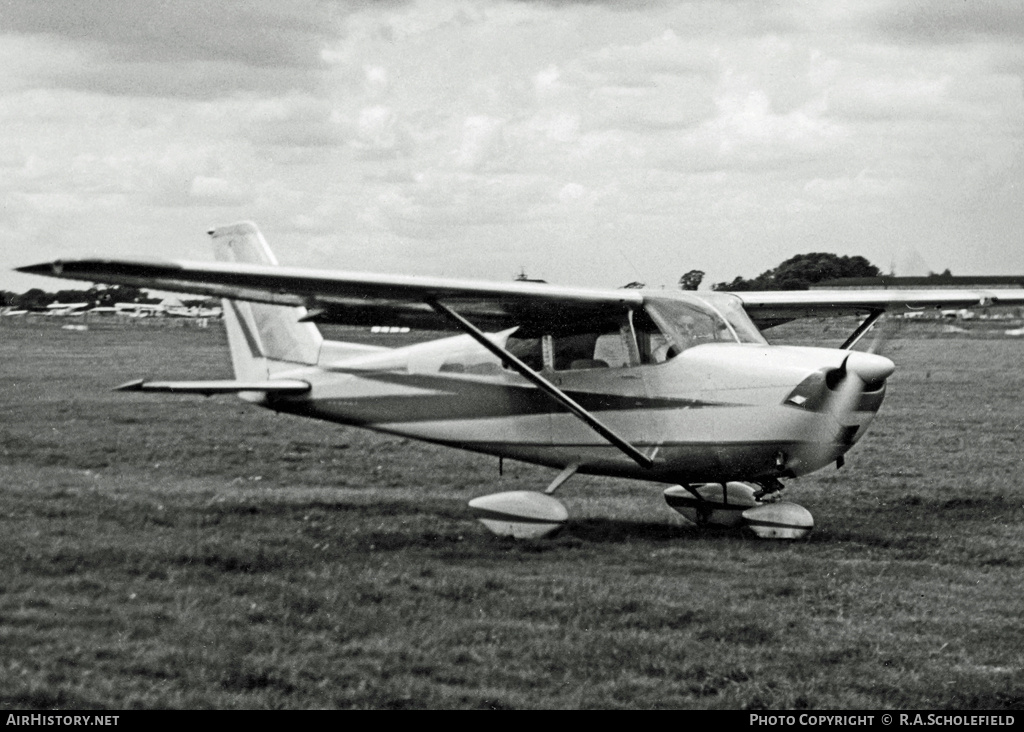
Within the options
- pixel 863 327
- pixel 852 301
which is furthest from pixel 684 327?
pixel 863 327

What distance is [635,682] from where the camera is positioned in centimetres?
608

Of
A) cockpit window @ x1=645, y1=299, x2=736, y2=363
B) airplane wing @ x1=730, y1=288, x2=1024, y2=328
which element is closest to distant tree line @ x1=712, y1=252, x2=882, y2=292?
airplane wing @ x1=730, y1=288, x2=1024, y2=328

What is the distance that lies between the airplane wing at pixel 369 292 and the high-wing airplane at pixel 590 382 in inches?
0.8

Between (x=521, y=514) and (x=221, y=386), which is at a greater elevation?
(x=221, y=386)

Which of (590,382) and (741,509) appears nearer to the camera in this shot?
(590,382)

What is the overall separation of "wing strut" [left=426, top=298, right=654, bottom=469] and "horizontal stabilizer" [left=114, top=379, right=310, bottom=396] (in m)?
2.77

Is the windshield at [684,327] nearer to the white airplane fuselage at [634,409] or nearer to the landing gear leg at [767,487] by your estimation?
the white airplane fuselage at [634,409]

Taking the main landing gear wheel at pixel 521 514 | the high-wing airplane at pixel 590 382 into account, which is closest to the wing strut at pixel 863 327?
the high-wing airplane at pixel 590 382

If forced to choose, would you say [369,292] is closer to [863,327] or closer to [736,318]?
[736,318]

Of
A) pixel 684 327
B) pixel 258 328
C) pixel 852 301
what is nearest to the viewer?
pixel 684 327

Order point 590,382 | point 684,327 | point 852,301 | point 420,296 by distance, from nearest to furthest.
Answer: point 420,296 → point 684,327 → point 590,382 → point 852,301

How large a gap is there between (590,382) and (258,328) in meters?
4.64

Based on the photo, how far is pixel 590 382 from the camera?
11180 millimetres

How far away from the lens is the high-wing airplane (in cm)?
995
